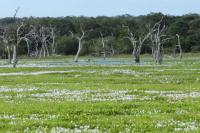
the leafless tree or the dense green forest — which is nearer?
the leafless tree

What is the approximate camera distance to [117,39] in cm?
16888

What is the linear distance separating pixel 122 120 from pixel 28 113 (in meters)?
4.44

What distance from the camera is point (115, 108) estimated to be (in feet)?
67.5

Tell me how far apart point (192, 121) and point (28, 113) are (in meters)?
6.60

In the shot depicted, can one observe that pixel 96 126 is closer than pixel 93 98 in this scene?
Yes

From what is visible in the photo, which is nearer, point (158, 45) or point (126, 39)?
point (158, 45)

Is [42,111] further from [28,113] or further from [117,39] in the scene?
[117,39]

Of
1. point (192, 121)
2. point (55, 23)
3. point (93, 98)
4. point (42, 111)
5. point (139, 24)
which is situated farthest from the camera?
point (55, 23)

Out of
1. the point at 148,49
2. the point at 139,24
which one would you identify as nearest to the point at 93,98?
the point at 148,49

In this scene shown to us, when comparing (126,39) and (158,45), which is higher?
(158,45)

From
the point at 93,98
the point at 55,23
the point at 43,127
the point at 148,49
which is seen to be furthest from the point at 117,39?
the point at 43,127

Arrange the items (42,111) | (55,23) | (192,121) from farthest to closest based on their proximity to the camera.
Result: 1. (55,23)
2. (42,111)
3. (192,121)

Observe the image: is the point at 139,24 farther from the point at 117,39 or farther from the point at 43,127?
the point at 43,127

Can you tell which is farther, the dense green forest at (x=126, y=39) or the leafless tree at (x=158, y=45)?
the dense green forest at (x=126, y=39)
